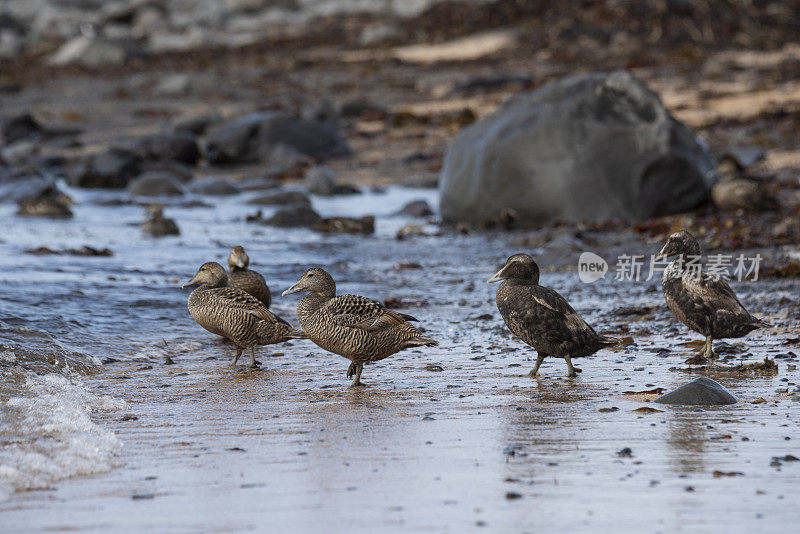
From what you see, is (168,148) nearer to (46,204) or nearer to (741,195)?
(46,204)

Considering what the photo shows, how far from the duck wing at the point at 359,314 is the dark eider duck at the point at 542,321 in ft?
2.28

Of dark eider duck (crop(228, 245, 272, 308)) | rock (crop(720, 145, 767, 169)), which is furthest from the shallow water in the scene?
rock (crop(720, 145, 767, 169))

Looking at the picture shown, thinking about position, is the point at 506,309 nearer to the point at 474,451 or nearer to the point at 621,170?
the point at 474,451

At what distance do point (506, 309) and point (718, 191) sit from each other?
29.9 feet

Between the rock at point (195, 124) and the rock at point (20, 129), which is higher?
the rock at point (195, 124)

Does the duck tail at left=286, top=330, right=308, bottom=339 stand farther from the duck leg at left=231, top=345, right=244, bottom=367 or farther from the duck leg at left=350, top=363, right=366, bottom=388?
the duck leg at left=350, top=363, right=366, bottom=388

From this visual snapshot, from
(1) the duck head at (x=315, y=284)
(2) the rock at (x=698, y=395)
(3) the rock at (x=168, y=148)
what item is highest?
(3) the rock at (x=168, y=148)

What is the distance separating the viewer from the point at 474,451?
4.75 meters

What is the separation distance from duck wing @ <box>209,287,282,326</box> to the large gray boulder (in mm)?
8168

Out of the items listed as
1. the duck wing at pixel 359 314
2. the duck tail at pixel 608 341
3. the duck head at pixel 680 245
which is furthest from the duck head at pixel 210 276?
the duck head at pixel 680 245

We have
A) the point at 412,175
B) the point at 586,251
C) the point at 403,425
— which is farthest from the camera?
the point at 412,175

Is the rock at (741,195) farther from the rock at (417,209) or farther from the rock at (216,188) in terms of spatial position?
the rock at (216,188)

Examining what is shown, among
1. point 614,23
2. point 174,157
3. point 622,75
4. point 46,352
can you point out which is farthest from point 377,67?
point 46,352

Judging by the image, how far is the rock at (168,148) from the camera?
23.3m
